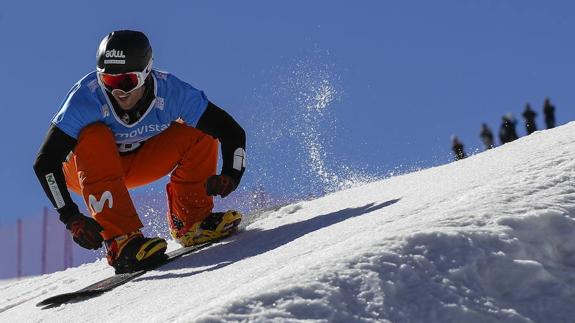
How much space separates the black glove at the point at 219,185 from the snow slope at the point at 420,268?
762mm

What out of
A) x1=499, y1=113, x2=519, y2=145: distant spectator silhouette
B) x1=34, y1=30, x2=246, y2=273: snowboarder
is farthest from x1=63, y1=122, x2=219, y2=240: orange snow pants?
x1=499, y1=113, x2=519, y2=145: distant spectator silhouette

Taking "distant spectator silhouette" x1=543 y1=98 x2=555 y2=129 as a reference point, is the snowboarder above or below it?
below

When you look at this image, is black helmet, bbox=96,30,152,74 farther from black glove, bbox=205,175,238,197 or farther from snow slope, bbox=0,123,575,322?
snow slope, bbox=0,123,575,322

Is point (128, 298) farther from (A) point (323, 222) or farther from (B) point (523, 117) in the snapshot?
(B) point (523, 117)

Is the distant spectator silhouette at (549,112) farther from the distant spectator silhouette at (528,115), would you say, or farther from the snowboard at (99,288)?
the snowboard at (99,288)

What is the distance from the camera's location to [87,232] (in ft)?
11.9

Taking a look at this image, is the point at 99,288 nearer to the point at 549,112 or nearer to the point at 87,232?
the point at 87,232

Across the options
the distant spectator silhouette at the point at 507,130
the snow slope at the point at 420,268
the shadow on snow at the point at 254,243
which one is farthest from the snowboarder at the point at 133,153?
the distant spectator silhouette at the point at 507,130

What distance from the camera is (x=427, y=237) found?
2.17m

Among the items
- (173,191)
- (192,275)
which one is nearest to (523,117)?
(173,191)

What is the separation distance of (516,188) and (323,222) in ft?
3.22

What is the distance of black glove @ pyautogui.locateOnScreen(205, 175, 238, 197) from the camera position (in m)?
3.95

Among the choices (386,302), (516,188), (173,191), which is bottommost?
(386,302)

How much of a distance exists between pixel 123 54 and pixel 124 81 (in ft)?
0.37
